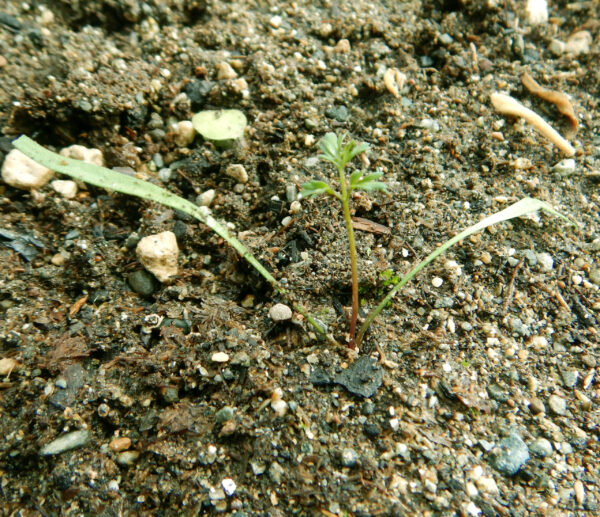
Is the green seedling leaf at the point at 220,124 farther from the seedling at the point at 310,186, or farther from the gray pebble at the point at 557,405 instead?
the gray pebble at the point at 557,405

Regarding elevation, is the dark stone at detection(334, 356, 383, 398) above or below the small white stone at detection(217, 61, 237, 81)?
below

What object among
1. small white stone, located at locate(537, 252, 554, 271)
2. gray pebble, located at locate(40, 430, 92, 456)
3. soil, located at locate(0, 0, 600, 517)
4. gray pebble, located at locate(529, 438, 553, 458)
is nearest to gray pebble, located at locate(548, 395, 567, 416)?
soil, located at locate(0, 0, 600, 517)

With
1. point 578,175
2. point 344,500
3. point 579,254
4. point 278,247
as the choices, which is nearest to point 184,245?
point 278,247

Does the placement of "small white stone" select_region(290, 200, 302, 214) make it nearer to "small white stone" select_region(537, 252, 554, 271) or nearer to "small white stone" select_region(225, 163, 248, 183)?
"small white stone" select_region(225, 163, 248, 183)

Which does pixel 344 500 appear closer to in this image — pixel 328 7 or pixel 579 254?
pixel 579 254

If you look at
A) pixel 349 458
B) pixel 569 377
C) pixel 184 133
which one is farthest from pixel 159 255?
pixel 569 377

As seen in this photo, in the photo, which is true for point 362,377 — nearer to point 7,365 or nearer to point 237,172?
point 237,172
